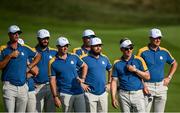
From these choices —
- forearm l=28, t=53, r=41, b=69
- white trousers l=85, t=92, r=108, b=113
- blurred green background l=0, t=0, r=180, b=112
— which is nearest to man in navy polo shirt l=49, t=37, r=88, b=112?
white trousers l=85, t=92, r=108, b=113

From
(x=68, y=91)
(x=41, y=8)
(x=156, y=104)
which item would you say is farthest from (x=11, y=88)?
(x=41, y=8)

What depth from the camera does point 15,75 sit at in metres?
11.4

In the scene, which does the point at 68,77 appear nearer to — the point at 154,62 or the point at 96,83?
the point at 96,83

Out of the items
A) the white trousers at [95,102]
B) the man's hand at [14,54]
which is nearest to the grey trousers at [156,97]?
the white trousers at [95,102]

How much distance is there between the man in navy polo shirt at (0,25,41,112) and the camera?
11344mm

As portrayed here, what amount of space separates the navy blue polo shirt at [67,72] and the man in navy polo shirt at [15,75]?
0.53 metres

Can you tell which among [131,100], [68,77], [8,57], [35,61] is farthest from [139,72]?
[8,57]

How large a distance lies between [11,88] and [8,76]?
8.9 inches

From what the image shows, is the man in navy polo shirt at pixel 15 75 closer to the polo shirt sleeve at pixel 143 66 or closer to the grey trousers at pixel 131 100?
the grey trousers at pixel 131 100

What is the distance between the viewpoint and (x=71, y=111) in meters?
11.7

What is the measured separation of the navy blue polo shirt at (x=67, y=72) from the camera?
11602 mm

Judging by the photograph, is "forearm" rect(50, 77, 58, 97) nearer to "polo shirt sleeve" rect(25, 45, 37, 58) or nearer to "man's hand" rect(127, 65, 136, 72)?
"polo shirt sleeve" rect(25, 45, 37, 58)

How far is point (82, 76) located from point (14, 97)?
1.28 meters

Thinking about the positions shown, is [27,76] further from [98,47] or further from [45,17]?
[45,17]
